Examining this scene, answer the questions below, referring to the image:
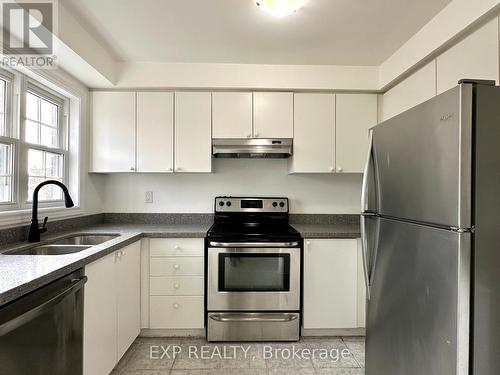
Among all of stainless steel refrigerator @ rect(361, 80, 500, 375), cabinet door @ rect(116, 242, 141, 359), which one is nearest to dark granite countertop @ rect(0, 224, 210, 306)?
cabinet door @ rect(116, 242, 141, 359)

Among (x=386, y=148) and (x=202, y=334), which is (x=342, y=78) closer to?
(x=386, y=148)

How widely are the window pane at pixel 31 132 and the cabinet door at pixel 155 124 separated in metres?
0.72

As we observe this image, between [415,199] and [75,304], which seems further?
[75,304]

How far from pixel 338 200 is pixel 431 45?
1.49 metres

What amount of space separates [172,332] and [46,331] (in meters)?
1.24

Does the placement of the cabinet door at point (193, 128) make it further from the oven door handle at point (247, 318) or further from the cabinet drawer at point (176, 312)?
the oven door handle at point (247, 318)

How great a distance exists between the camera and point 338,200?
279 cm

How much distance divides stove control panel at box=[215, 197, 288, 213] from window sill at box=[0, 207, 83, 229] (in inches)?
48.8

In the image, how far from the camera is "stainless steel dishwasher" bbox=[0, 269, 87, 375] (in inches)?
37.6

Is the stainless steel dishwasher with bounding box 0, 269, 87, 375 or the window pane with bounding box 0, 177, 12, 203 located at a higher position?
the window pane with bounding box 0, 177, 12, 203

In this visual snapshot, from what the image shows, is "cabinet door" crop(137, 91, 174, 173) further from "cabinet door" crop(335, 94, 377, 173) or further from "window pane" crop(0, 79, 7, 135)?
"cabinet door" crop(335, 94, 377, 173)

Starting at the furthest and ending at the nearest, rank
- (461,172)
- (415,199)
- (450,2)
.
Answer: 1. (450,2)
2. (415,199)
3. (461,172)

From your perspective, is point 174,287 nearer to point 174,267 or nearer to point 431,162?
point 174,267

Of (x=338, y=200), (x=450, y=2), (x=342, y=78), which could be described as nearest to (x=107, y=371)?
(x=338, y=200)
